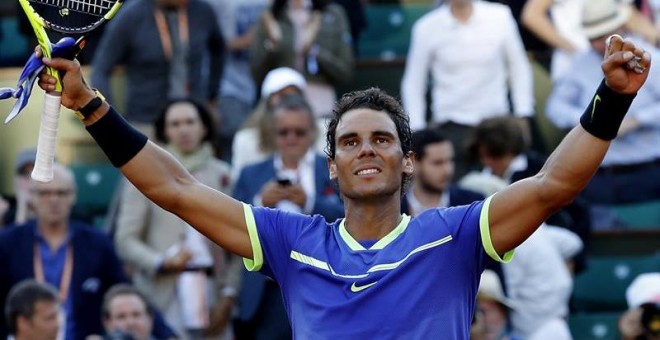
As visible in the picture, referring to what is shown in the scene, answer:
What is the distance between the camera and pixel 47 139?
4.80 meters

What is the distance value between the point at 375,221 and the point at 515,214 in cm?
46

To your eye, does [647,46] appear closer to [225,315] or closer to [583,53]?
[583,53]

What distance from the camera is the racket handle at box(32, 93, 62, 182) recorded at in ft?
15.7

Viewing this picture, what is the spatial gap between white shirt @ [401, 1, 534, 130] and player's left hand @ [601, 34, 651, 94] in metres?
5.97

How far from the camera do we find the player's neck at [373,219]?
499cm

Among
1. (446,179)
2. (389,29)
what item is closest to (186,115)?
(446,179)

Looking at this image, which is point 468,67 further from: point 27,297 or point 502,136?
point 27,297

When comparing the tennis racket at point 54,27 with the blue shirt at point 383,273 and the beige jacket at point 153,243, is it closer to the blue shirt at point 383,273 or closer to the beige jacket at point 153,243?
the blue shirt at point 383,273

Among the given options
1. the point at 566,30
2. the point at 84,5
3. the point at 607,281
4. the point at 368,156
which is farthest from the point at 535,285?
the point at 84,5

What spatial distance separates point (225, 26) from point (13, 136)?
1721 mm

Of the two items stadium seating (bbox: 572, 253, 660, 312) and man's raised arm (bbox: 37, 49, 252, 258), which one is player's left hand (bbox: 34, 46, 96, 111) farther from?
stadium seating (bbox: 572, 253, 660, 312)

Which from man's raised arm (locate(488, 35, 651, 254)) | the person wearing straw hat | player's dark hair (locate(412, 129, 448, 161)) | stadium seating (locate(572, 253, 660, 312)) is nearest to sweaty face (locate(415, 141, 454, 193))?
player's dark hair (locate(412, 129, 448, 161))

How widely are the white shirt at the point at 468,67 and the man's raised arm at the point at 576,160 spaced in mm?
5828

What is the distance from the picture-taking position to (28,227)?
8.76m
